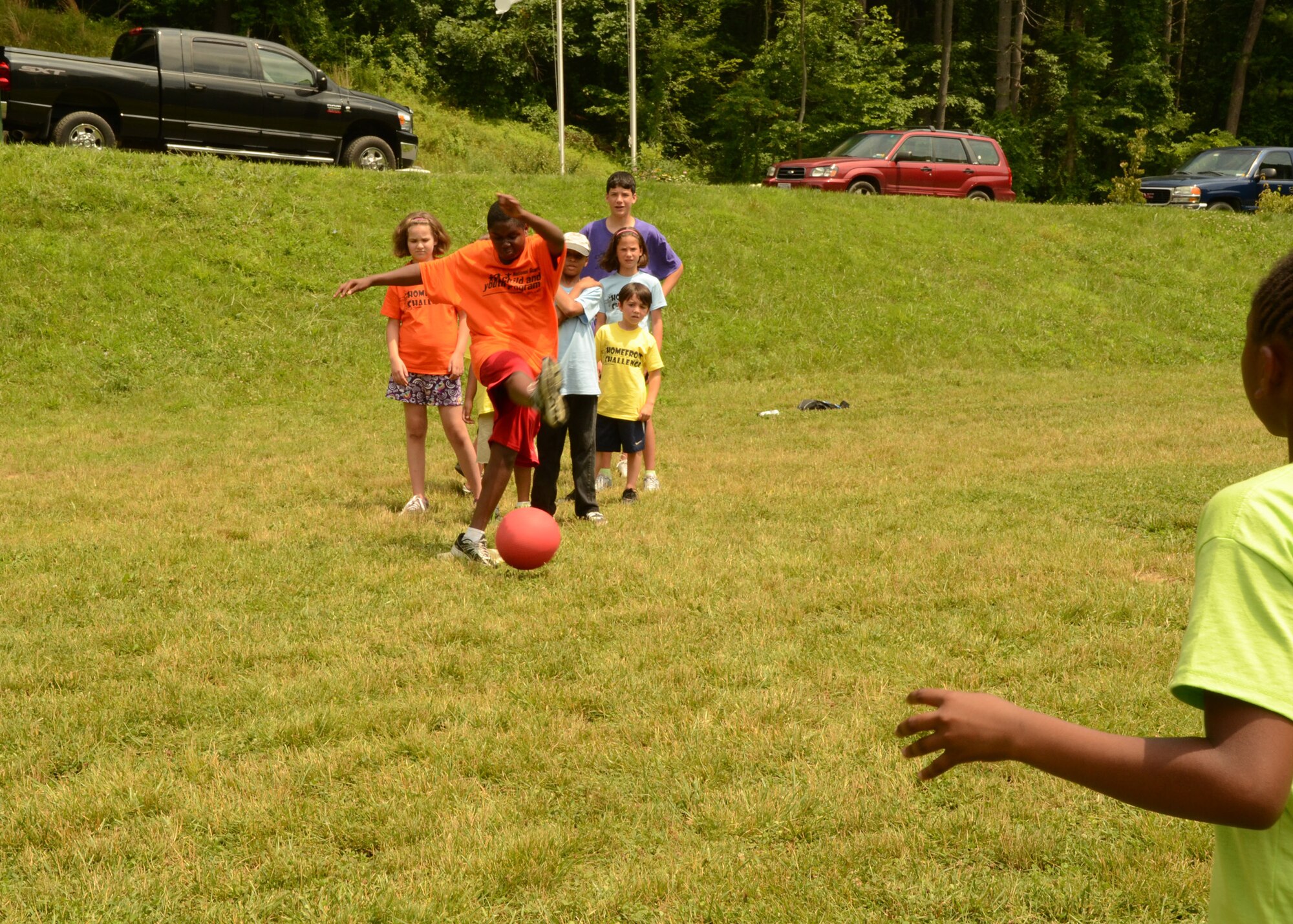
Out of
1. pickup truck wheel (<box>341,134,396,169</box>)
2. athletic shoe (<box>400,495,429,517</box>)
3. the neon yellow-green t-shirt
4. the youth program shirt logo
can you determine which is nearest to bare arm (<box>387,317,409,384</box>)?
athletic shoe (<box>400,495,429,517</box>)

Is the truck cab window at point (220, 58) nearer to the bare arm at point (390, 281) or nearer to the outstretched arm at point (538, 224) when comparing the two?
the bare arm at point (390, 281)

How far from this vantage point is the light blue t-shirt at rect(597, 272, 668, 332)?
29.5ft

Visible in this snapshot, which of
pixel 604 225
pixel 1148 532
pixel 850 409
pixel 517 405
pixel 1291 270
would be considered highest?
pixel 1291 270

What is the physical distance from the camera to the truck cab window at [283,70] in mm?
20141

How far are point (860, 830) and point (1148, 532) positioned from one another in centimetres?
449

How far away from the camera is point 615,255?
8.71 metres

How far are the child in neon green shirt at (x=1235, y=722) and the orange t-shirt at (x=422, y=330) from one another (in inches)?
285

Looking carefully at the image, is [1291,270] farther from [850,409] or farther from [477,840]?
[850,409]

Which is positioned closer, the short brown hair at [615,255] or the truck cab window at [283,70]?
the short brown hair at [615,255]

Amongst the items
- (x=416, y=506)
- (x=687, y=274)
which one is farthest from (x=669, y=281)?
(x=687, y=274)

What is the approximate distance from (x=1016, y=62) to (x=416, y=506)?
38.2 m

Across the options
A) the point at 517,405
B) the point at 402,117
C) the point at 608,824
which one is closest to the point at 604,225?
the point at 517,405

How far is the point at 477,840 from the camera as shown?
3.48 meters

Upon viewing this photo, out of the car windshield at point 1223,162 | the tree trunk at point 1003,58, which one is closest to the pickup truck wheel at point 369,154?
the car windshield at point 1223,162
